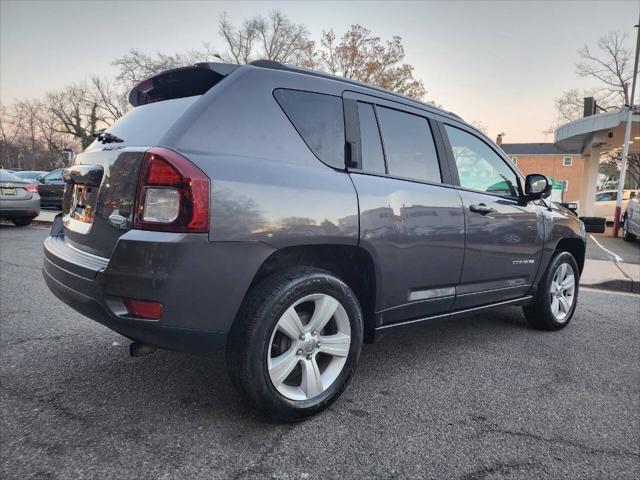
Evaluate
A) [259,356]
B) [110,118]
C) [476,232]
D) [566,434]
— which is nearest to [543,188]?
[476,232]

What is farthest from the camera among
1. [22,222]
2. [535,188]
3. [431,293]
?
[22,222]

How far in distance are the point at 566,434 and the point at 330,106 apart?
7.20 ft

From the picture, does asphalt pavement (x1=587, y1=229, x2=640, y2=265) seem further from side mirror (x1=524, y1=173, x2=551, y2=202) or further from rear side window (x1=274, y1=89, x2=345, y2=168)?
rear side window (x1=274, y1=89, x2=345, y2=168)

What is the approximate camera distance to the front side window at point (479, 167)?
329cm

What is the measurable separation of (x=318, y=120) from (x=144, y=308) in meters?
1.35

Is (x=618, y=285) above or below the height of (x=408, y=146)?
below

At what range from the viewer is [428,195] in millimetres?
2838

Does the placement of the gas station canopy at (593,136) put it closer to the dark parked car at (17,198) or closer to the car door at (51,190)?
the dark parked car at (17,198)

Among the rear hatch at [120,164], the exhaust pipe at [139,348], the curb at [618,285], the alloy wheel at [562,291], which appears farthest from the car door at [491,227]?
the curb at [618,285]

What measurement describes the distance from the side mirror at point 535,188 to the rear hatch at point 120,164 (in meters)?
2.77

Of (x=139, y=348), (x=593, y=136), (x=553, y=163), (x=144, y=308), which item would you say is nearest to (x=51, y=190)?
(x=139, y=348)

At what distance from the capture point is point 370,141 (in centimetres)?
269

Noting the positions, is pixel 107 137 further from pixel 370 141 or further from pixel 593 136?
pixel 593 136

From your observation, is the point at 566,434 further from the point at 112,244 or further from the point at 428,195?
the point at 112,244
